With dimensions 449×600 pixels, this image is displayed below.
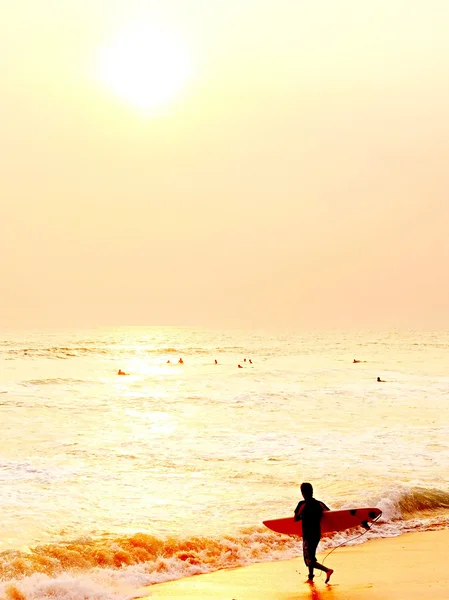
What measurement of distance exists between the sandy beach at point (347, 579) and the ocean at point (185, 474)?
54 cm

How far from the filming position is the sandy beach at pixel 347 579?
33.0ft

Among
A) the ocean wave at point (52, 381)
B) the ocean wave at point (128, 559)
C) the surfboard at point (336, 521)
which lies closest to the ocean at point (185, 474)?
the ocean wave at point (128, 559)

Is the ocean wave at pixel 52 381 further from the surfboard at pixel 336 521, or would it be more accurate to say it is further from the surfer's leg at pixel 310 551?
the surfer's leg at pixel 310 551

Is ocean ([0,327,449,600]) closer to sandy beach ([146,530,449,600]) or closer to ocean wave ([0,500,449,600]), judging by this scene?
ocean wave ([0,500,449,600])

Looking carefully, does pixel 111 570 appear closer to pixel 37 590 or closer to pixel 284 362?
pixel 37 590

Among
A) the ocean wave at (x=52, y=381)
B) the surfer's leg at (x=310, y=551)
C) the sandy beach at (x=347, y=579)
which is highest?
the ocean wave at (x=52, y=381)

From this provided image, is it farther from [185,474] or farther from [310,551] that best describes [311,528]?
[185,474]

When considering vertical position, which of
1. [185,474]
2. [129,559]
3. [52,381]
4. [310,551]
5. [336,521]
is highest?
[52,381]

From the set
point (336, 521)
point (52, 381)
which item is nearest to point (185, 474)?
point (336, 521)

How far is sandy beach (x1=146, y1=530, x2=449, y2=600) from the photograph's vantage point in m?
10.0

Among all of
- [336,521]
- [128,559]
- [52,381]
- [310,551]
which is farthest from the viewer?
[52,381]

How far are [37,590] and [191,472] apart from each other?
957 cm

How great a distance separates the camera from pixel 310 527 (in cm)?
1052

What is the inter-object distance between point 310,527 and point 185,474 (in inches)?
386
